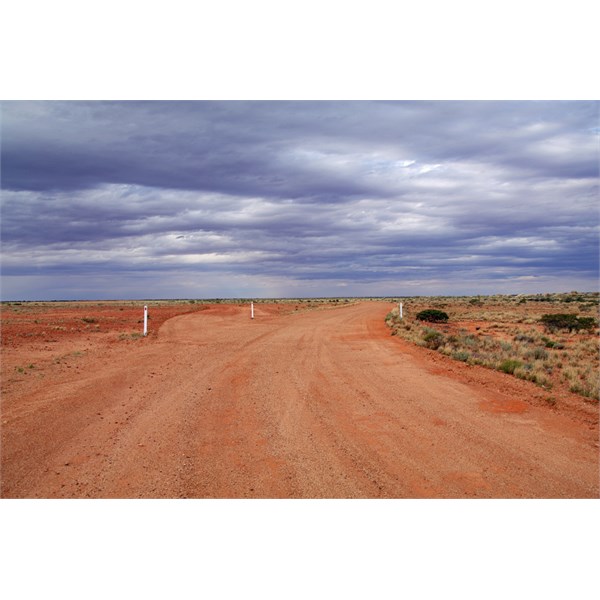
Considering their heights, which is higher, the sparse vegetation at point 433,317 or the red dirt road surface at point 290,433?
the sparse vegetation at point 433,317

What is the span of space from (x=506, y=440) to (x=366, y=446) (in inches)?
86.8

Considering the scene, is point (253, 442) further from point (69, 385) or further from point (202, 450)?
point (69, 385)

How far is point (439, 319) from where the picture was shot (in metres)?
35.3

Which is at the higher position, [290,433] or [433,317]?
[433,317]

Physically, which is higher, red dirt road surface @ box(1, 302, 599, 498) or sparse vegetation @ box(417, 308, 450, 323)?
sparse vegetation @ box(417, 308, 450, 323)

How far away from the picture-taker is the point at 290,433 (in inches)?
289

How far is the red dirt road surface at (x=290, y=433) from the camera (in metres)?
5.54

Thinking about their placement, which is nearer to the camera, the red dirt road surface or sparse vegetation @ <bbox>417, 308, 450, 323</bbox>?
the red dirt road surface

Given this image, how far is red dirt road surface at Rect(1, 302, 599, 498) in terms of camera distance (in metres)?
5.54

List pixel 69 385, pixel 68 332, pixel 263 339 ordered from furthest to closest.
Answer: pixel 68 332 → pixel 263 339 → pixel 69 385

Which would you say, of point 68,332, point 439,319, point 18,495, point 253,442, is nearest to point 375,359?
point 253,442

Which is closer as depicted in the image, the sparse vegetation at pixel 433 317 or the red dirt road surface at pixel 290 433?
the red dirt road surface at pixel 290 433

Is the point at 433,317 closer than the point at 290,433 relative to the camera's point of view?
No
